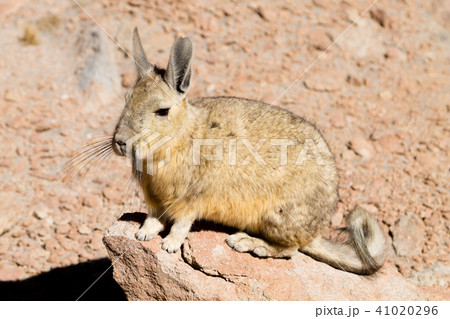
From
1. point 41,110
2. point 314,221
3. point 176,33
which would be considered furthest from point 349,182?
point 41,110

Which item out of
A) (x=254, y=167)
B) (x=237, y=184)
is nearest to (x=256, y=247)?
(x=237, y=184)

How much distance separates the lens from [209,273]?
4805 millimetres

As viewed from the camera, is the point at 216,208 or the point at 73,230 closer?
the point at 216,208

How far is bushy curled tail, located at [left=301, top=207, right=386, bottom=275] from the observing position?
5402 millimetres

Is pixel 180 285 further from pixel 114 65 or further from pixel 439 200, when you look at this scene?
pixel 114 65

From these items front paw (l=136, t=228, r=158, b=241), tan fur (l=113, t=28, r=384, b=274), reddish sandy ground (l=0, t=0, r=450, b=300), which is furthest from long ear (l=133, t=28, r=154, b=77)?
reddish sandy ground (l=0, t=0, r=450, b=300)

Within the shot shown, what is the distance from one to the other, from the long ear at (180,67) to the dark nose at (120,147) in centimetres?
70

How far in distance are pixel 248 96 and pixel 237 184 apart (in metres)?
4.19

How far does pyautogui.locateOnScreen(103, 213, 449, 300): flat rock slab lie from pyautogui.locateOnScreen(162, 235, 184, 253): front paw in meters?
0.06

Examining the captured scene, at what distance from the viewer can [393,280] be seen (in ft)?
18.5

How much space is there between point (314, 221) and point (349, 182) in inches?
104

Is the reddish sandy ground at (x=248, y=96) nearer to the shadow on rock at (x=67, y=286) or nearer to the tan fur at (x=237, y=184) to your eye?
the shadow on rock at (x=67, y=286)

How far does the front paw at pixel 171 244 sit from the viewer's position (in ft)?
15.9

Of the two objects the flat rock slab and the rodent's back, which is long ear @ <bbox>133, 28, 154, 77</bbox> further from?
the flat rock slab
